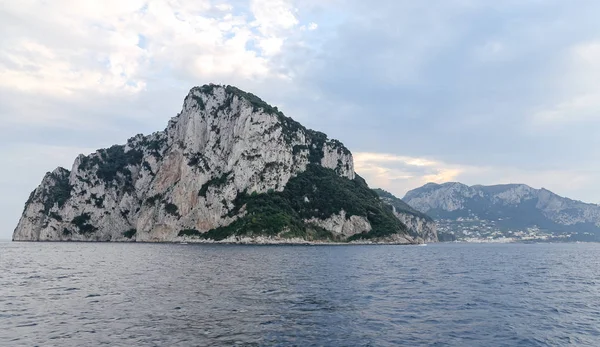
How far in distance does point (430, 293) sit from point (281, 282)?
21.0 metres

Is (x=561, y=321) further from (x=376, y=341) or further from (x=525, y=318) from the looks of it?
(x=376, y=341)

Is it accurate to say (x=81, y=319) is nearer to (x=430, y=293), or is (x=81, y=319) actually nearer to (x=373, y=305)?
(x=373, y=305)

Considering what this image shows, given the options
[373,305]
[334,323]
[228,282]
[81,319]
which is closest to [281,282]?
[228,282]

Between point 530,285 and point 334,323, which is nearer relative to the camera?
point 334,323

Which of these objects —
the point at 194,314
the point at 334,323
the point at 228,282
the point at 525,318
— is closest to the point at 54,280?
the point at 228,282

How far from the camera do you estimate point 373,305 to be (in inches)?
1623

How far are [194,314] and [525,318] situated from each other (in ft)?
100

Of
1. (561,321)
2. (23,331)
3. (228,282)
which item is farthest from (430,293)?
(23,331)

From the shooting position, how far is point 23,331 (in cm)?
2978

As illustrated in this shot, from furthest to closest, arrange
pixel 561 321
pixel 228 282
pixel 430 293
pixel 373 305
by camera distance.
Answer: pixel 228 282, pixel 430 293, pixel 373 305, pixel 561 321

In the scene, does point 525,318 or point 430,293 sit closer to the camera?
point 525,318

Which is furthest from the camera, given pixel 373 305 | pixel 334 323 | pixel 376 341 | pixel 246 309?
pixel 373 305

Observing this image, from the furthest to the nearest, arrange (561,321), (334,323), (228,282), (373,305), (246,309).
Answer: (228,282), (373,305), (246,309), (561,321), (334,323)

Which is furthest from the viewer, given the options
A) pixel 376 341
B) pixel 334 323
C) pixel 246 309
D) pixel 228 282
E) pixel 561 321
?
pixel 228 282
